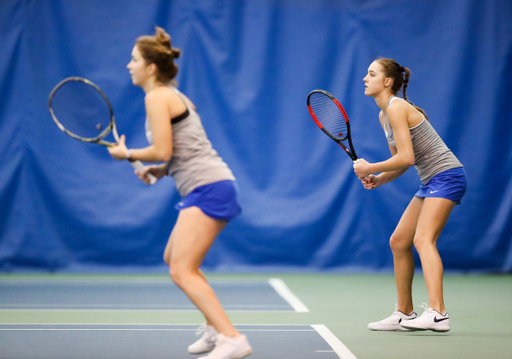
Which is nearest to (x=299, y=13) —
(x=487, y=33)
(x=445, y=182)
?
(x=487, y=33)

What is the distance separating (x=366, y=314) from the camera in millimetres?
4203

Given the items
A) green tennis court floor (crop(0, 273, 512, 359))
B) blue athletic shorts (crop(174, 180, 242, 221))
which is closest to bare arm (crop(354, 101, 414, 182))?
green tennis court floor (crop(0, 273, 512, 359))

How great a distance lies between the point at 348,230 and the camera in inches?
260

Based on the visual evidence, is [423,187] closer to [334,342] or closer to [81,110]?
[334,342]

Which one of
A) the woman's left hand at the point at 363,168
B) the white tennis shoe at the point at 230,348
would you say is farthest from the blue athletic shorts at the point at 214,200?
the woman's left hand at the point at 363,168

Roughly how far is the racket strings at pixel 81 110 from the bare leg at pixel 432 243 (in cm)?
Result: 168

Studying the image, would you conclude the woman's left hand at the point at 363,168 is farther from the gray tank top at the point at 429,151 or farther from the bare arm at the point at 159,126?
the bare arm at the point at 159,126

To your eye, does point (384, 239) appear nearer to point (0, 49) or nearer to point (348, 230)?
point (348, 230)

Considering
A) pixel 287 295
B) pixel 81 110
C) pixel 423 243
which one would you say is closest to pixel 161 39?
pixel 81 110

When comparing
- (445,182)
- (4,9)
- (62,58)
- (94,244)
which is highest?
(4,9)

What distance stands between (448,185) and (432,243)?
0.32 m

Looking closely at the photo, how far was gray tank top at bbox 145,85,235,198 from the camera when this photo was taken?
2.63m

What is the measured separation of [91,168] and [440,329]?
422 cm

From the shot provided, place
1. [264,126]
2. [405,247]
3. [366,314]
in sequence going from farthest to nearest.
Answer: [264,126] < [366,314] < [405,247]
